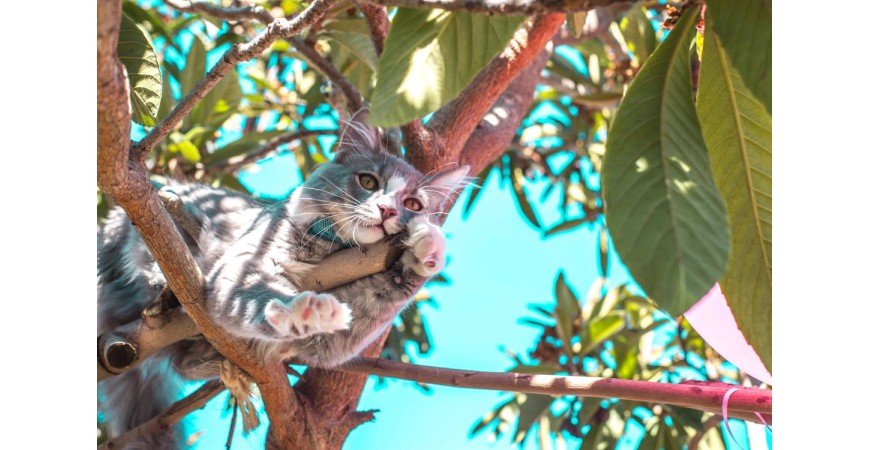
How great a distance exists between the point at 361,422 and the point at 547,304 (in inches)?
46.3

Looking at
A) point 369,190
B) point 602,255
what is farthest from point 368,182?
point 602,255

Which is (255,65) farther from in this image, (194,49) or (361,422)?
(361,422)

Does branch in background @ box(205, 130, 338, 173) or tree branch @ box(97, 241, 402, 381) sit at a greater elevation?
branch in background @ box(205, 130, 338, 173)

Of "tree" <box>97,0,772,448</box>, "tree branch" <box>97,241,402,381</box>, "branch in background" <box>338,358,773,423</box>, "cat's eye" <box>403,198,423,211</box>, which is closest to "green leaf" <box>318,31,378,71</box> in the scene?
"tree" <box>97,0,772,448</box>

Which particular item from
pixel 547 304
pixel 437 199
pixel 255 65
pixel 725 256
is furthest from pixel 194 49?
pixel 725 256

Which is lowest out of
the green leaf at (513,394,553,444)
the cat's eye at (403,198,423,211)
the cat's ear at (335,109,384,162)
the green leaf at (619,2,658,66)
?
the green leaf at (513,394,553,444)

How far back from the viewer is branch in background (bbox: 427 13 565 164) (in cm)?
196

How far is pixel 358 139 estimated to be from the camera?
1.85 meters

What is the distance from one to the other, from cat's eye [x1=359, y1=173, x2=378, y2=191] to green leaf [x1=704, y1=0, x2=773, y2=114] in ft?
3.26

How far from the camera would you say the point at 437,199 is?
5.82ft

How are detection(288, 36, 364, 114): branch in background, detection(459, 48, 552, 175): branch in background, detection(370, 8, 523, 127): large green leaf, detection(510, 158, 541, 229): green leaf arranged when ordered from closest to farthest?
1. detection(370, 8, 523, 127): large green leaf
2. detection(288, 36, 364, 114): branch in background
3. detection(459, 48, 552, 175): branch in background
4. detection(510, 158, 541, 229): green leaf

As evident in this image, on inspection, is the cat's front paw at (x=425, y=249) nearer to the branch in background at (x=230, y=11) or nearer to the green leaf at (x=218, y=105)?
the branch in background at (x=230, y=11)

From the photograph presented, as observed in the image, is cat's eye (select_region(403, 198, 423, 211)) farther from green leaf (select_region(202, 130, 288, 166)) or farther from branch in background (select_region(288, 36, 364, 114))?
green leaf (select_region(202, 130, 288, 166))

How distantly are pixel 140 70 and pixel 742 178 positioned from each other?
2.80ft
